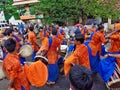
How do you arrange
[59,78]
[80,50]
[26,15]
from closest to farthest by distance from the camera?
[80,50]
[59,78]
[26,15]

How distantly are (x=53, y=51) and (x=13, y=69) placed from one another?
3.86 m

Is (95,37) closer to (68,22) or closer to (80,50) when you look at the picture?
(80,50)

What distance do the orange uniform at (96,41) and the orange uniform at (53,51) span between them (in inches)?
36.3

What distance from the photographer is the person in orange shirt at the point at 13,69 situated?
4.86 metres

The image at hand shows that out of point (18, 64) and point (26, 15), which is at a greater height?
point (18, 64)

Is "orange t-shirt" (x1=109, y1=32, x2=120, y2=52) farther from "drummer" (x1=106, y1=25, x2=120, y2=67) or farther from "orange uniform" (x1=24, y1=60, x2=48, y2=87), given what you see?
"orange uniform" (x1=24, y1=60, x2=48, y2=87)

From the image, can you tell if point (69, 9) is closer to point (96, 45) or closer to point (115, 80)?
point (96, 45)

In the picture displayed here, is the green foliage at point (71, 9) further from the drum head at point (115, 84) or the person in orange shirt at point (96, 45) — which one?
the drum head at point (115, 84)

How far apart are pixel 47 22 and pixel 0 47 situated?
1153cm

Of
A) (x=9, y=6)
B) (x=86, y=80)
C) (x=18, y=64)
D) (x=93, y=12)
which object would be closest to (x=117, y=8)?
(x=93, y=12)

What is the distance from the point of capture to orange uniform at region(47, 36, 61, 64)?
8448 millimetres

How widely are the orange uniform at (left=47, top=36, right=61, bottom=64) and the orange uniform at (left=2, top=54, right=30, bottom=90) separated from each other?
11.1 ft

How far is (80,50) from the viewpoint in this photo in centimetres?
655

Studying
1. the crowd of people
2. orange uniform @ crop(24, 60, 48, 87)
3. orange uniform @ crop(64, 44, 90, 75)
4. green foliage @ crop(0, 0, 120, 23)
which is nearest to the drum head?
the crowd of people
